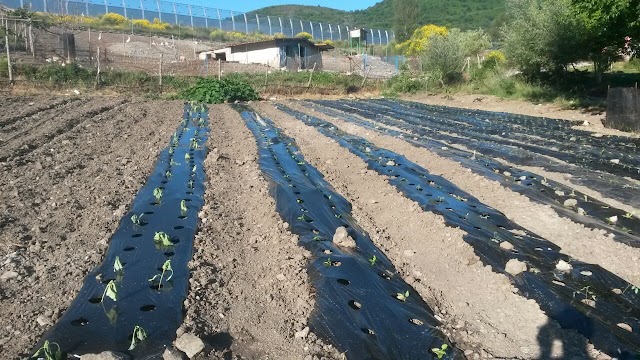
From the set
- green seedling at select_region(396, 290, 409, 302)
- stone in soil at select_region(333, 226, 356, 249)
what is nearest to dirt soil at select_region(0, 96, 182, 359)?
stone in soil at select_region(333, 226, 356, 249)

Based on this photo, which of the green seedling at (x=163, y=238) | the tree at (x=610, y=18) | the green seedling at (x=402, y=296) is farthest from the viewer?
the tree at (x=610, y=18)

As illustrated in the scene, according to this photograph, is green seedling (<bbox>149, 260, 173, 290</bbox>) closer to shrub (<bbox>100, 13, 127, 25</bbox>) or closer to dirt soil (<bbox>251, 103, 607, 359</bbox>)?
dirt soil (<bbox>251, 103, 607, 359</bbox>)

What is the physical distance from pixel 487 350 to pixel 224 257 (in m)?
2.43

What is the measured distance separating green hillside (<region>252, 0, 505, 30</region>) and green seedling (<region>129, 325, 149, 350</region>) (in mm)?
71980

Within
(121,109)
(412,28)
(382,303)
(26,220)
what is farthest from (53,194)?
(412,28)

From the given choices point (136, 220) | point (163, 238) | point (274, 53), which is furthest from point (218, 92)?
point (274, 53)

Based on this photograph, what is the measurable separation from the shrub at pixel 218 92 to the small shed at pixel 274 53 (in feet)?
50.2

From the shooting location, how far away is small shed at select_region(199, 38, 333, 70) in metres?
36.5

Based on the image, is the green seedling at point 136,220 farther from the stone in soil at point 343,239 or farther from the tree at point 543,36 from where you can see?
the tree at point 543,36

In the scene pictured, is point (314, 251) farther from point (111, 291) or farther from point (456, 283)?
point (111, 291)

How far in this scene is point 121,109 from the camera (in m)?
14.8

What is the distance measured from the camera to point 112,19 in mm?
44062

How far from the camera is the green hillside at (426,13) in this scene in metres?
82.8

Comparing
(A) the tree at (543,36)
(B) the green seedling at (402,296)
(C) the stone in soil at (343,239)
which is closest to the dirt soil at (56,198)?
(C) the stone in soil at (343,239)
